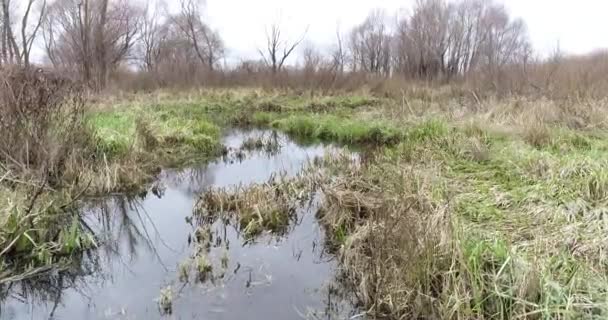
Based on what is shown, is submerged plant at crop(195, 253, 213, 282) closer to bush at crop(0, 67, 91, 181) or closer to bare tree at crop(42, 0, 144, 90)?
bush at crop(0, 67, 91, 181)

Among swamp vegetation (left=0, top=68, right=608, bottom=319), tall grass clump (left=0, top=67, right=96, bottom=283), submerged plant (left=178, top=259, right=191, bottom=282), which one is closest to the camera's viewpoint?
swamp vegetation (left=0, top=68, right=608, bottom=319)

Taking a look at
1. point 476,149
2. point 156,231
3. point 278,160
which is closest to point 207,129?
point 278,160

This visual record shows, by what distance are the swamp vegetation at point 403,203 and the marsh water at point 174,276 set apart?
113 millimetres

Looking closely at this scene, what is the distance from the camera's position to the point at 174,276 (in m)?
3.81

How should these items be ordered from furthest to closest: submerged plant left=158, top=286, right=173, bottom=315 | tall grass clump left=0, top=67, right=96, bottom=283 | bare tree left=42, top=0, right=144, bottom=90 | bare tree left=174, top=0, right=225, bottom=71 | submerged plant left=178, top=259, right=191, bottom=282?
bare tree left=174, top=0, right=225, bottom=71
bare tree left=42, top=0, right=144, bottom=90
tall grass clump left=0, top=67, right=96, bottom=283
submerged plant left=178, top=259, right=191, bottom=282
submerged plant left=158, top=286, right=173, bottom=315

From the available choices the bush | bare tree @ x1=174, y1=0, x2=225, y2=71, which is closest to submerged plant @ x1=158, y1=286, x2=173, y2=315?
the bush

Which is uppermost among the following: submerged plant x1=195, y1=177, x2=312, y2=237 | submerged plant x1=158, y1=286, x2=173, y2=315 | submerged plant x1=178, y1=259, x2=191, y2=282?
submerged plant x1=195, y1=177, x2=312, y2=237

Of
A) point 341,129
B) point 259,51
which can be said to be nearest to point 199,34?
point 259,51

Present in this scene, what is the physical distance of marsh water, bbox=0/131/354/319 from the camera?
332 cm

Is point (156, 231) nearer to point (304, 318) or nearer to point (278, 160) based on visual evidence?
point (304, 318)

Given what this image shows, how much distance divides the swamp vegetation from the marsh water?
0.11 metres

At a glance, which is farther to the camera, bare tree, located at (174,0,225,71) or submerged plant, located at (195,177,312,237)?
bare tree, located at (174,0,225,71)

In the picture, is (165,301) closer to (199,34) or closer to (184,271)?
(184,271)

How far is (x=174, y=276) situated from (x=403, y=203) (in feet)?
7.40
